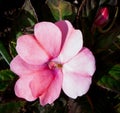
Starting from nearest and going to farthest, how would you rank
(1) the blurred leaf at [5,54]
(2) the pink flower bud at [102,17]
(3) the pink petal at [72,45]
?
(3) the pink petal at [72,45] → (2) the pink flower bud at [102,17] → (1) the blurred leaf at [5,54]

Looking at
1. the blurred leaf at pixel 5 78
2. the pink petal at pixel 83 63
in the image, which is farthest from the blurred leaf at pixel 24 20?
the pink petal at pixel 83 63

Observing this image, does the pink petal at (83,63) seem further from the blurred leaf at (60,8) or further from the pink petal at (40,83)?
the blurred leaf at (60,8)

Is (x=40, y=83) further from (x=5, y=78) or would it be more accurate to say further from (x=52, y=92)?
(x=5, y=78)

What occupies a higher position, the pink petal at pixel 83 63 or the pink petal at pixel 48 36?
the pink petal at pixel 48 36

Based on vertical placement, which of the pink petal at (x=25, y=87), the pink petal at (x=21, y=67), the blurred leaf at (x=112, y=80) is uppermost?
the pink petal at (x=21, y=67)

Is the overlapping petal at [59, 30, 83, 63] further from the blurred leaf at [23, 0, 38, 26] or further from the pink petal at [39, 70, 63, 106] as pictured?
the blurred leaf at [23, 0, 38, 26]

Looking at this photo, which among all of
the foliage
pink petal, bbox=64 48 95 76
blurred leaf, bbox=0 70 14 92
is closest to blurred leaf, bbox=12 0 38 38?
the foliage

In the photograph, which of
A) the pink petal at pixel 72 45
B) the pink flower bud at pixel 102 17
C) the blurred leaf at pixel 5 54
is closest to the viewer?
the pink petal at pixel 72 45

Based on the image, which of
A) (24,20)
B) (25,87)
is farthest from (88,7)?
(25,87)

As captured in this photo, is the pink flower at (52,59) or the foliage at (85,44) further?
the foliage at (85,44)
